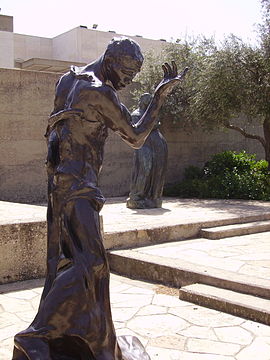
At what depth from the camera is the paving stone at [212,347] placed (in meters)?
3.10

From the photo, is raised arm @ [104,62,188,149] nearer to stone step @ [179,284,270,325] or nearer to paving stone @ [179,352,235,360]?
paving stone @ [179,352,235,360]

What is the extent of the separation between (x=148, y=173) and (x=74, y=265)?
20.6ft

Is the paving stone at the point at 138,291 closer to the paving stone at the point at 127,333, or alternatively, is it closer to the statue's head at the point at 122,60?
the paving stone at the point at 127,333

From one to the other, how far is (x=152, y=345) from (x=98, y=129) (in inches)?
60.5

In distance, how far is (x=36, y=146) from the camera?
32.4 feet

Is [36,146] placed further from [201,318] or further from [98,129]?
[98,129]

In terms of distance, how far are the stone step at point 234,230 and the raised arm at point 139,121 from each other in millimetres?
3917

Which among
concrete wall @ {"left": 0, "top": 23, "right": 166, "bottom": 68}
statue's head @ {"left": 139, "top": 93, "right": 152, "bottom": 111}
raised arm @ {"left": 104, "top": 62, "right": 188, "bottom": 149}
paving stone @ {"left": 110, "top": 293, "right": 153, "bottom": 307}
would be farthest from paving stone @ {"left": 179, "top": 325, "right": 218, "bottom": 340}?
concrete wall @ {"left": 0, "top": 23, "right": 166, "bottom": 68}

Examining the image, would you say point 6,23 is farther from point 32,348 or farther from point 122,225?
point 32,348

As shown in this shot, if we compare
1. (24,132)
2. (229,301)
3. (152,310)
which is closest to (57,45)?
(24,132)

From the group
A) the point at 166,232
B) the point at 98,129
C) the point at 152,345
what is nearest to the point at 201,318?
the point at 152,345

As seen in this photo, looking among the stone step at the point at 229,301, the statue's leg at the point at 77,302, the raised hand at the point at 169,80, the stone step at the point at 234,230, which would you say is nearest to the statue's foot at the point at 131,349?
the statue's leg at the point at 77,302

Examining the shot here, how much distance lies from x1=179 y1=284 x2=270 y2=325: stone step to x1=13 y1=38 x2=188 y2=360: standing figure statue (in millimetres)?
1407

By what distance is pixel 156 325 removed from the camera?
11.7ft
